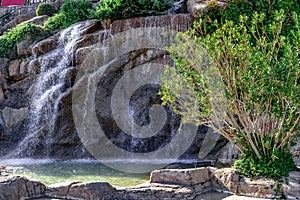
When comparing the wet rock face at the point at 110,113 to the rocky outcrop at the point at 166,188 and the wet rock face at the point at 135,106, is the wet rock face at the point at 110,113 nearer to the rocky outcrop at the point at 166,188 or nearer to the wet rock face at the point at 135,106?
the wet rock face at the point at 135,106

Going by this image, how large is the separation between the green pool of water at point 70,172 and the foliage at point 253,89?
217 cm

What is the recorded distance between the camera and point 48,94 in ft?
41.4

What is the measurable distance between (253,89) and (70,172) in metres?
5.18

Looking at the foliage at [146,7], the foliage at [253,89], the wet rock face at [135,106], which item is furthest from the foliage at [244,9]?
the foliage at [253,89]

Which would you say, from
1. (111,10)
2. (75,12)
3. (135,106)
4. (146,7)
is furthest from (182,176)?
(75,12)

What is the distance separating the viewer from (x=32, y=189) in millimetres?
6516

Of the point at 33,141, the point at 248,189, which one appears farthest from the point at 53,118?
the point at 248,189

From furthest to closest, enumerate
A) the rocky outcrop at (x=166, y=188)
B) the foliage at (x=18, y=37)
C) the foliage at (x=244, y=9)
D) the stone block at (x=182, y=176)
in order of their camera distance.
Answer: the foliage at (x=18, y=37), the foliage at (x=244, y=9), the stone block at (x=182, y=176), the rocky outcrop at (x=166, y=188)

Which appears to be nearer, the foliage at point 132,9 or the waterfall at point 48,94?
the waterfall at point 48,94

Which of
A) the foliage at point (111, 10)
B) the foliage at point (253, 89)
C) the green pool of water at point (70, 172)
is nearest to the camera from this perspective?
→ the foliage at point (253, 89)

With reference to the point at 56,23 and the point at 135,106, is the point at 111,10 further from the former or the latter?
the point at 135,106

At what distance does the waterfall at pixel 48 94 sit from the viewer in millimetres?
12047

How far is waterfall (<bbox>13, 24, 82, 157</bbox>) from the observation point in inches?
474

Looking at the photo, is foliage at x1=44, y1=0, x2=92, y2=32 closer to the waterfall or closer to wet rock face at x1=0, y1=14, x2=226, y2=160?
the waterfall
